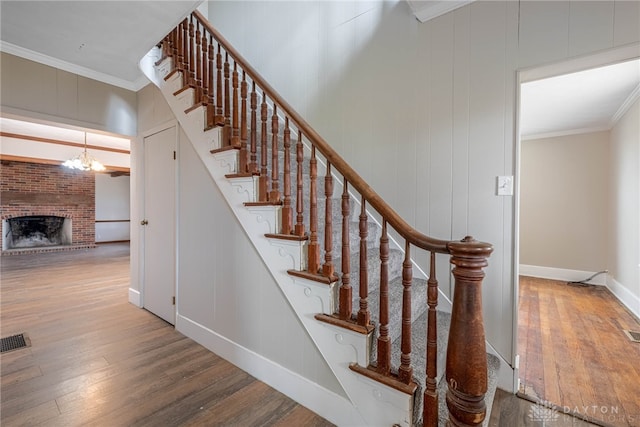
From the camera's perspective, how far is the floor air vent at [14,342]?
226 cm

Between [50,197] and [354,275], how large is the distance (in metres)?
9.24

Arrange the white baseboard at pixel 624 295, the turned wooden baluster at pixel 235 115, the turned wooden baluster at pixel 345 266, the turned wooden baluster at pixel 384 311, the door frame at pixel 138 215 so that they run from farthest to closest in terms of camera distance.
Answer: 1. the door frame at pixel 138 215
2. the white baseboard at pixel 624 295
3. the turned wooden baluster at pixel 235 115
4. the turned wooden baluster at pixel 345 266
5. the turned wooden baluster at pixel 384 311

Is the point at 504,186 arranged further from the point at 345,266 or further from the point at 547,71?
the point at 345,266

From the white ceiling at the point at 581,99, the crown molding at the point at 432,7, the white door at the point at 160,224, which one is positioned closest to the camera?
the crown molding at the point at 432,7

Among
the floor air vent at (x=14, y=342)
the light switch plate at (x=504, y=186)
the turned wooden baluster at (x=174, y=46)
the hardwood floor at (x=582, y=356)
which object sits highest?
the turned wooden baluster at (x=174, y=46)

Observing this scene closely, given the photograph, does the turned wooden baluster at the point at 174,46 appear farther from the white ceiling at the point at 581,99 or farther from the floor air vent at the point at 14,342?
the white ceiling at the point at 581,99

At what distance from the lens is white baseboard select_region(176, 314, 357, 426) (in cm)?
152

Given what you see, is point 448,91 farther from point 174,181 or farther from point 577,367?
point 174,181

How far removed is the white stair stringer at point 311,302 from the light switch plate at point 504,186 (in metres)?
1.26

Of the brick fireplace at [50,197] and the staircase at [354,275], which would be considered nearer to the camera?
the staircase at [354,275]

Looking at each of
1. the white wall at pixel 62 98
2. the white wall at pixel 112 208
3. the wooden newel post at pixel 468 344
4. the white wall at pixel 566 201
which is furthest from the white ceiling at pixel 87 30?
the white wall at pixel 112 208

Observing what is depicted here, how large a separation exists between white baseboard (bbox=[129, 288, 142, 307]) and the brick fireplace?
5985mm

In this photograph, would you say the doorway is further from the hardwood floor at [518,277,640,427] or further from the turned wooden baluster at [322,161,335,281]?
the turned wooden baluster at [322,161,335,281]

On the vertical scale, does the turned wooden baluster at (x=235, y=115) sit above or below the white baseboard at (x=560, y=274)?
above
